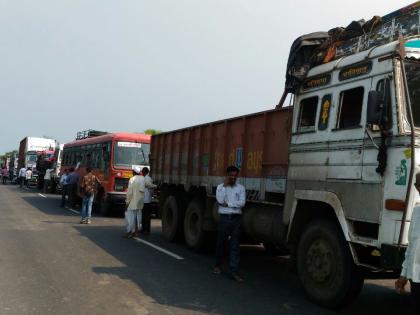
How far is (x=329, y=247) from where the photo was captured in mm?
6227

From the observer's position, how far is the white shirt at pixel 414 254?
14.5 ft

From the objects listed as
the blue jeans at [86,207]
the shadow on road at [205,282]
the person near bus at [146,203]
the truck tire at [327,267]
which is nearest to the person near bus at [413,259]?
the truck tire at [327,267]

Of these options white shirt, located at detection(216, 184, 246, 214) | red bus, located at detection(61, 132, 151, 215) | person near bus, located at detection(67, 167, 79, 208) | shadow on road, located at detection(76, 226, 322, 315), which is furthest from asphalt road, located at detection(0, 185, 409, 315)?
person near bus, located at detection(67, 167, 79, 208)

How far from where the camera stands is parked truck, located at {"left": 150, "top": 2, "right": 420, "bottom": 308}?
5.42 meters

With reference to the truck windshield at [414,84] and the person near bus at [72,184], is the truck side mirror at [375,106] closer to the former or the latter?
the truck windshield at [414,84]

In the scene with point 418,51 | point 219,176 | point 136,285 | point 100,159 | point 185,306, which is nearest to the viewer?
point 418,51

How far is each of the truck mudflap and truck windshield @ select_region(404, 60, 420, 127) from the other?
4.23 feet

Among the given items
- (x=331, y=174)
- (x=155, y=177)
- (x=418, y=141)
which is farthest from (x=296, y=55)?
(x=155, y=177)

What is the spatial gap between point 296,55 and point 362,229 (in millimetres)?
2722

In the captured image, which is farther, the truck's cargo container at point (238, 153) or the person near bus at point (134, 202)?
the person near bus at point (134, 202)

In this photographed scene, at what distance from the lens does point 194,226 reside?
1098 cm

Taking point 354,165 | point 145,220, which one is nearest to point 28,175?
point 145,220

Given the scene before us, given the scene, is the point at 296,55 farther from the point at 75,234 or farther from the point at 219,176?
the point at 75,234

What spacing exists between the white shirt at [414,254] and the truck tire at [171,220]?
24.9 ft
